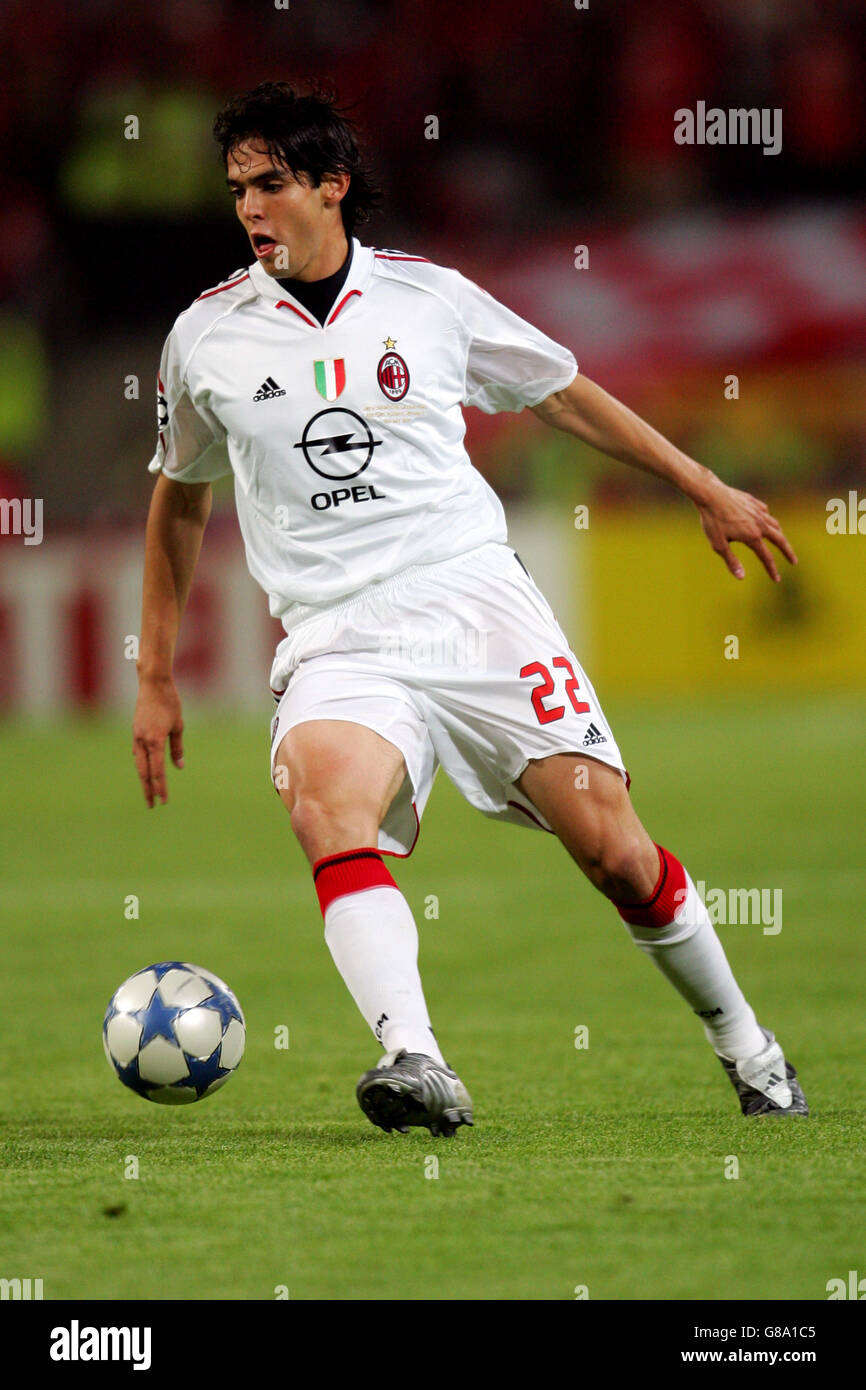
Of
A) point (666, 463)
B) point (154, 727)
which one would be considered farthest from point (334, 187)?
point (154, 727)

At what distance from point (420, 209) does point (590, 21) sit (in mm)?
2987

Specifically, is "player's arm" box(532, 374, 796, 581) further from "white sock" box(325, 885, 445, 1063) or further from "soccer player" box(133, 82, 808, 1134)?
"white sock" box(325, 885, 445, 1063)

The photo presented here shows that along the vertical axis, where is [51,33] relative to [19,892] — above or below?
above

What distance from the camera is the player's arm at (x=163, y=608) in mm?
4066

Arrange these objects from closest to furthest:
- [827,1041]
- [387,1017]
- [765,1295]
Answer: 1. [765,1295]
2. [387,1017]
3. [827,1041]

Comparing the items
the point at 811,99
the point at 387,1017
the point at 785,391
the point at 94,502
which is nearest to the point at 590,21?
the point at 811,99

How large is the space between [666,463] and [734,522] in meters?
0.20

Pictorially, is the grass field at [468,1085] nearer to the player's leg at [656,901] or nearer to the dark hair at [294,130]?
the player's leg at [656,901]

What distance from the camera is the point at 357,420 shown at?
382 cm

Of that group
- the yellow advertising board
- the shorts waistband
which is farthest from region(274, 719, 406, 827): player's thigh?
the yellow advertising board

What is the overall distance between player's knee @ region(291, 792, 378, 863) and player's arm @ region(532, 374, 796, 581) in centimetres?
93

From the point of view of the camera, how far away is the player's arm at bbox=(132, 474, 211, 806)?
13.3 feet

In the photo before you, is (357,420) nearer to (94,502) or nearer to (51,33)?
(94,502)

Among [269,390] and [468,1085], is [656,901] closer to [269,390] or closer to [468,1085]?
[468,1085]
